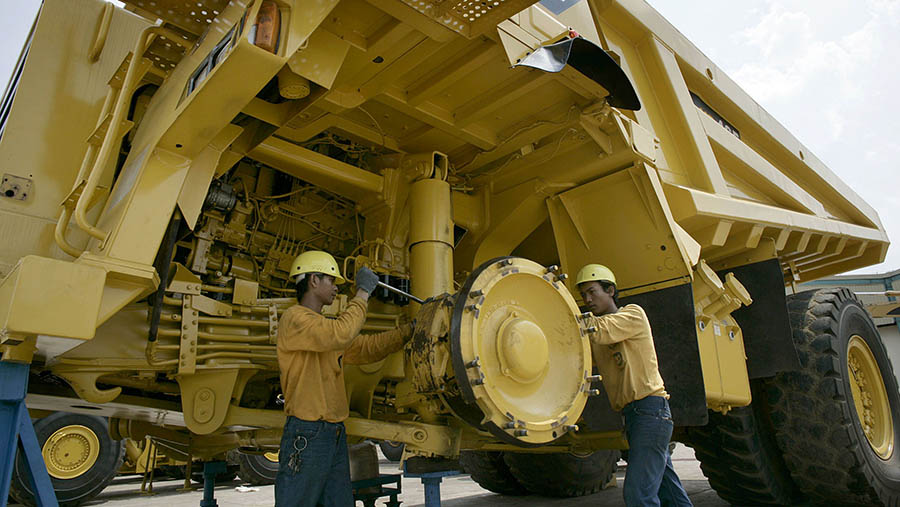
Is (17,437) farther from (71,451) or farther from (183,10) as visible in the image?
(71,451)

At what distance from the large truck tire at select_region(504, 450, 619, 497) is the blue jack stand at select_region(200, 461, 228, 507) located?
104 inches

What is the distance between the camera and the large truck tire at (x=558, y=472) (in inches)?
209

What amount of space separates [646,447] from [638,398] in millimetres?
236

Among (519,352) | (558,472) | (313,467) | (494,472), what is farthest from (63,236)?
(494,472)

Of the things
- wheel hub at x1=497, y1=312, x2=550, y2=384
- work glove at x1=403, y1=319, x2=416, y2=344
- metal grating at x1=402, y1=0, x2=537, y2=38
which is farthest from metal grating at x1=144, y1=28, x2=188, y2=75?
wheel hub at x1=497, y1=312, x2=550, y2=384

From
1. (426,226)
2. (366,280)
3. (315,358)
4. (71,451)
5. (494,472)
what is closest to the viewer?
(315,358)

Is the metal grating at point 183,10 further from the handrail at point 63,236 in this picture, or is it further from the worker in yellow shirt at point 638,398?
the worker in yellow shirt at point 638,398

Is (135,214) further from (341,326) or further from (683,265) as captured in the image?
(683,265)

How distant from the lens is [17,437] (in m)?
1.92

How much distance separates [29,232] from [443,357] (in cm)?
181

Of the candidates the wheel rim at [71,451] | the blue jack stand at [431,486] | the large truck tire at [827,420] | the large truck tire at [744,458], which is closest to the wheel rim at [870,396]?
the large truck tire at [827,420]

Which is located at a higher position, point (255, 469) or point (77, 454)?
point (77, 454)

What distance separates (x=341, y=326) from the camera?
2.62 m

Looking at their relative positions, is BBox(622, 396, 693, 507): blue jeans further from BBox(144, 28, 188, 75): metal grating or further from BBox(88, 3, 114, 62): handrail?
BBox(88, 3, 114, 62): handrail
